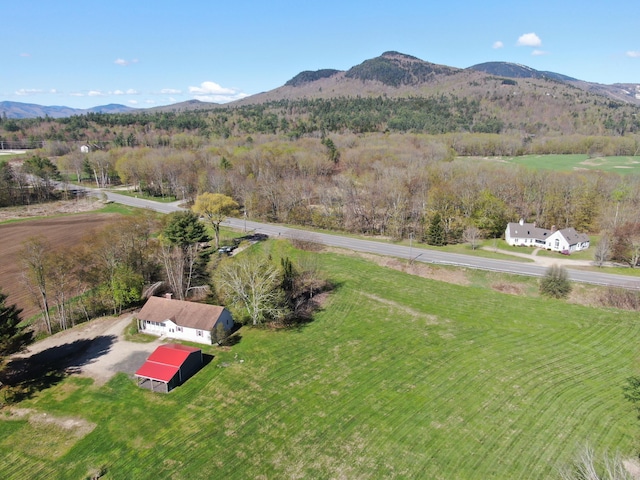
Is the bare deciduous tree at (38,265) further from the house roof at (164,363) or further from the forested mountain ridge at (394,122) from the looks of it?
the forested mountain ridge at (394,122)

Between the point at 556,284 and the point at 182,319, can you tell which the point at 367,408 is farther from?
the point at 556,284

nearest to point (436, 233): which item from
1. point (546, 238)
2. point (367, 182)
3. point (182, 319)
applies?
point (546, 238)

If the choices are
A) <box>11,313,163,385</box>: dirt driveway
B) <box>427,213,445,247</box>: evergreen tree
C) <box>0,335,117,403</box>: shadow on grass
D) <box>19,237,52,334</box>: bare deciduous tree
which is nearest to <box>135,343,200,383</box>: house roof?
<box>11,313,163,385</box>: dirt driveway

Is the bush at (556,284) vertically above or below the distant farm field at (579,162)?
below

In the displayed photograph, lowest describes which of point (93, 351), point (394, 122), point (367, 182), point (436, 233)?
point (93, 351)

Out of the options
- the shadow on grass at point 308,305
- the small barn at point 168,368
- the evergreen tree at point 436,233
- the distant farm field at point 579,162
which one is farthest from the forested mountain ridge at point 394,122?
the small barn at point 168,368

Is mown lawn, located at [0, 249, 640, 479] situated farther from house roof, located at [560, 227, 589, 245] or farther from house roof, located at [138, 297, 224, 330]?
house roof, located at [560, 227, 589, 245]
